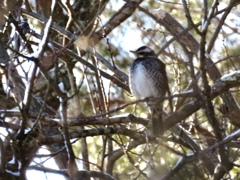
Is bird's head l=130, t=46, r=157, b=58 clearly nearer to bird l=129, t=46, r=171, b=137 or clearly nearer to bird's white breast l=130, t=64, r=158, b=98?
bird l=129, t=46, r=171, b=137

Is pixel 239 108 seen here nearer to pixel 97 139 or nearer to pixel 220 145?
pixel 220 145

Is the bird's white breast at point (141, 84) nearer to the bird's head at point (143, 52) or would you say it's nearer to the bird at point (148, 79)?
the bird at point (148, 79)

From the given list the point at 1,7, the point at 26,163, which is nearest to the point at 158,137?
the point at 26,163

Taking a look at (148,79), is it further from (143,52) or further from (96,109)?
(96,109)

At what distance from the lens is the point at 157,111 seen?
6.55 m

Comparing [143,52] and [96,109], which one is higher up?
[143,52]

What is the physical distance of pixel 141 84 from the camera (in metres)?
6.60

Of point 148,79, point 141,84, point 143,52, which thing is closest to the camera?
point 141,84

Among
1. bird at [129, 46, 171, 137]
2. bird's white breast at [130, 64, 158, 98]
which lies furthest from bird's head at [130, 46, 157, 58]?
bird's white breast at [130, 64, 158, 98]

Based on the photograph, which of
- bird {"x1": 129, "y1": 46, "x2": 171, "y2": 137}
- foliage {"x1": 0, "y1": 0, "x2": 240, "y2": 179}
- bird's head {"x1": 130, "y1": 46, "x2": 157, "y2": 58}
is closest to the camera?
foliage {"x1": 0, "y1": 0, "x2": 240, "y2": 179}

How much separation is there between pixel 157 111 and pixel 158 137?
1.39 meters

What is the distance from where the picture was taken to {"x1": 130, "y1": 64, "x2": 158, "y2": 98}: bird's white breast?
259 inches

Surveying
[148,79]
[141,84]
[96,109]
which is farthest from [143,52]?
[96,109]

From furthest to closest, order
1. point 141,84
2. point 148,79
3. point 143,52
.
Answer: point 143,52 → point 148,79 → point 141,84
